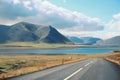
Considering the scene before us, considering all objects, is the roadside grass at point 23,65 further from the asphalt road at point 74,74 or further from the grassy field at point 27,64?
the asphalt road at point 74,74

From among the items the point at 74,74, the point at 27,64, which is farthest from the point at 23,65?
the point at 74,74

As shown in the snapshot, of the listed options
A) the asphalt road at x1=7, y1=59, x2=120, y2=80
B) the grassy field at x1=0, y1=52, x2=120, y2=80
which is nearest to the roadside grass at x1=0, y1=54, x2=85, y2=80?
the grassy field at x1=0, y1=52, x2=120, y2=80

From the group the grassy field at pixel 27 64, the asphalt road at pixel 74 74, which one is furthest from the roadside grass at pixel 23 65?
the asphalt road at pixel 74 74

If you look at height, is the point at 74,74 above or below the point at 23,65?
above

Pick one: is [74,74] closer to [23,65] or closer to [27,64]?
[23,65]

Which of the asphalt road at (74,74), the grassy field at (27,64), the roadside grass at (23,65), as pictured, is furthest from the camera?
the grassy field at (27,64)

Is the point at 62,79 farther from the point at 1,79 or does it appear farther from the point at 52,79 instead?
the point at 1,79

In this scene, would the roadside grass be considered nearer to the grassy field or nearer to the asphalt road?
the grassy field

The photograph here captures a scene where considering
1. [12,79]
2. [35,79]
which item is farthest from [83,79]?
[12,79]

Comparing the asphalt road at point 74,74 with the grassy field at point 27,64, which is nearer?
the asphalt road at point 74,74

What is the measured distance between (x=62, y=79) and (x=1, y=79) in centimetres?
444

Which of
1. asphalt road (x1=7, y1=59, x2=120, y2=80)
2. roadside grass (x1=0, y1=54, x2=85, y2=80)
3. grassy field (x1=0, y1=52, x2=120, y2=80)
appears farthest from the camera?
grassy field (x1=0, y1=52, x2=120, y2=80)

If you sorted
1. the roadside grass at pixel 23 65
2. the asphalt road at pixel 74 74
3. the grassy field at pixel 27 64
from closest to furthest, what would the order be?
the asphalt road at pixel 74 74
the roadside grass at pixel 23 65
the grassy field at pixel 27 64

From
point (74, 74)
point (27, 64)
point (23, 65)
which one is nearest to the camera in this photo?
point (74, 74)
